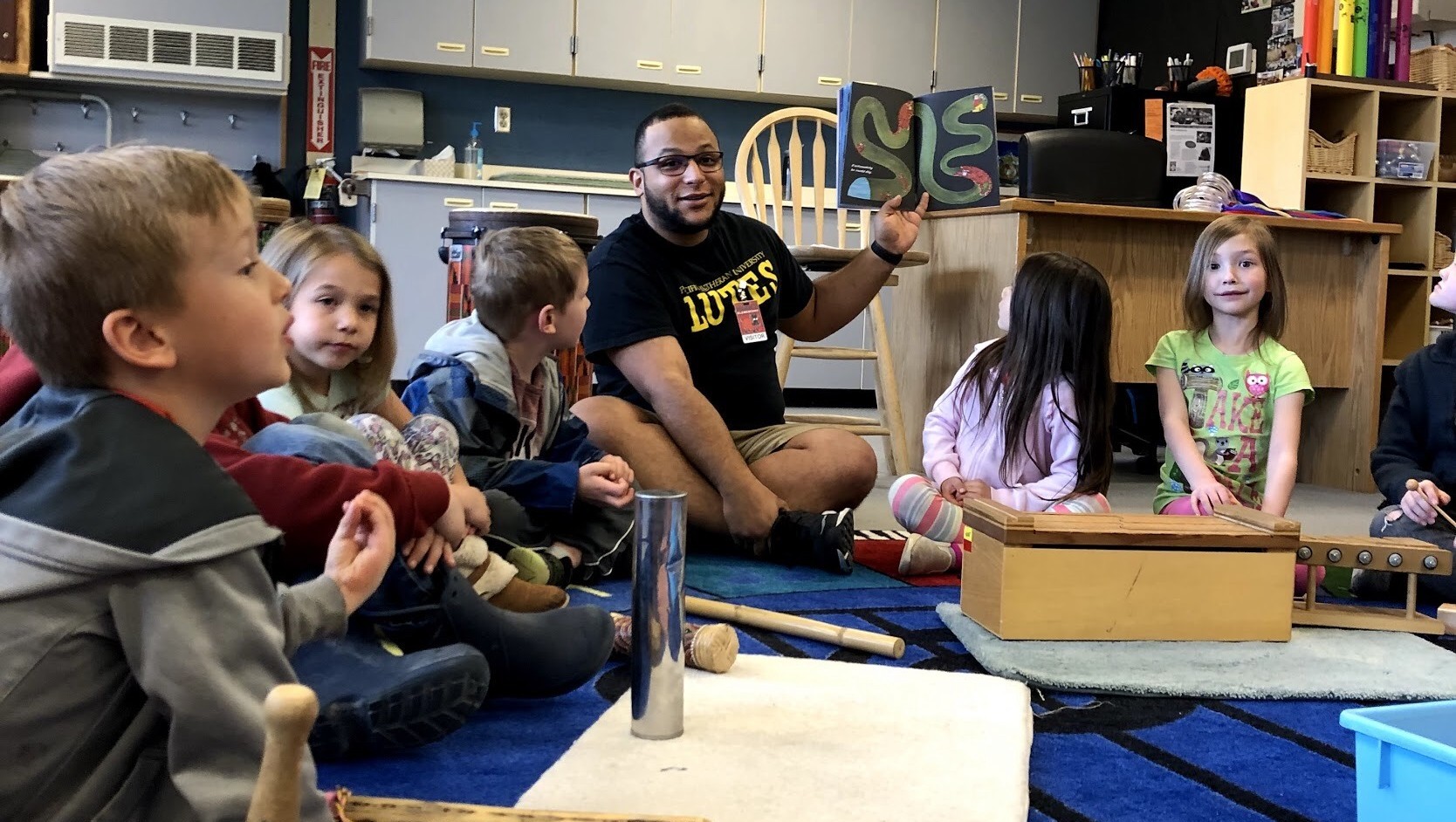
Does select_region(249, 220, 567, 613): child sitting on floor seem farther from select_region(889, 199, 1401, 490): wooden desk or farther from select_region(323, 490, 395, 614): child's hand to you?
select_region(889, 199, 1401, 490): wooden desk

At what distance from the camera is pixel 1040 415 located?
237 centimetres

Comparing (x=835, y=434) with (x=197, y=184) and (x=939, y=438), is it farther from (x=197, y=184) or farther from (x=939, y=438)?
(x=197, y=184)

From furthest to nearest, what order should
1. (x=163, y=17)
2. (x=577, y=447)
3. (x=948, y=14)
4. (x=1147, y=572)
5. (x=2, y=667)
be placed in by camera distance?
(x=948, y=14)
(x=163, y=17)
(x=577, y=447)
(x=1147, y=572)
(x=2, y=667)

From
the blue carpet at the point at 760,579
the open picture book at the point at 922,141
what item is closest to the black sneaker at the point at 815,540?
the blue carpet at the point at 760,579

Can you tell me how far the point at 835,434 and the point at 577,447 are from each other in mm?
549

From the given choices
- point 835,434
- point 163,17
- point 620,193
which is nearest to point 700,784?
point 835,434

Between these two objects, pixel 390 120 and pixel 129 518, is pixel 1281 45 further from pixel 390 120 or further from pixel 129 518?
pixel 129 518

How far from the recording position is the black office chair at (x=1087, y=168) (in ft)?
12.0

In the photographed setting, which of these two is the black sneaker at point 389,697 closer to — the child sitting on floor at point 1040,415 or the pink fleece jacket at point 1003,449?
the child sitting on floor at point 1040,415

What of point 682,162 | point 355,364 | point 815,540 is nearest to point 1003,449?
point 815,540

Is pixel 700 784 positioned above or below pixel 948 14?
below

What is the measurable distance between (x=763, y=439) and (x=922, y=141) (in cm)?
87

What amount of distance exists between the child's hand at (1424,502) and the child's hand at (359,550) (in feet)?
6.09

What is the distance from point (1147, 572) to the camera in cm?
167
